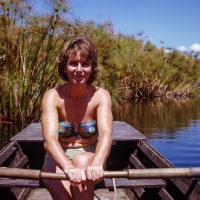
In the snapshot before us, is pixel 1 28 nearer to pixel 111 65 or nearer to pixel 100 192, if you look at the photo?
pixel 100 192

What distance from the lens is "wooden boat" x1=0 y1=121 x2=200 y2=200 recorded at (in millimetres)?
3039

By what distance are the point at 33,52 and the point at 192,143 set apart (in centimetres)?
410

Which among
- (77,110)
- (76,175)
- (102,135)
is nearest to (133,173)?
(76,175)

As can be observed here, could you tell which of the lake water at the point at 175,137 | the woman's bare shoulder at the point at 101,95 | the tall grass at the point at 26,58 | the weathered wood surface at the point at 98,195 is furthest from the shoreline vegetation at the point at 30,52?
the woman's bare shoulder at the point at 101,95

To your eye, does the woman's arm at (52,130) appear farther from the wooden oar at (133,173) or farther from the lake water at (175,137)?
the lake water at (175,137)

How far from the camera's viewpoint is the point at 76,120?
2916 mm

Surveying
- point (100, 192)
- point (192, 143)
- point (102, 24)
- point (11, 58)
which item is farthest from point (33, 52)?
point (100, 192)

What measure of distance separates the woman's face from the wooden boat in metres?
0.73

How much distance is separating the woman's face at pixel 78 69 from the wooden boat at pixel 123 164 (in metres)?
0.73

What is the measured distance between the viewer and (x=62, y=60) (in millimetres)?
2850

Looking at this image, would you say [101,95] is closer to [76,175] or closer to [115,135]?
[76,175]

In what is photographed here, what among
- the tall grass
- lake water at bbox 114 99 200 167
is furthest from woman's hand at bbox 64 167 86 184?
the tall grass

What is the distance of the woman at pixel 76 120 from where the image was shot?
2.56 m

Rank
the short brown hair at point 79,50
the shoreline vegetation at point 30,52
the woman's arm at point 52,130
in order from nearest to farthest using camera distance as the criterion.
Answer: the woman's arm at point 52,130 → the short brown hair at point 79,50 → the shoreline vegetation at point 30,52
